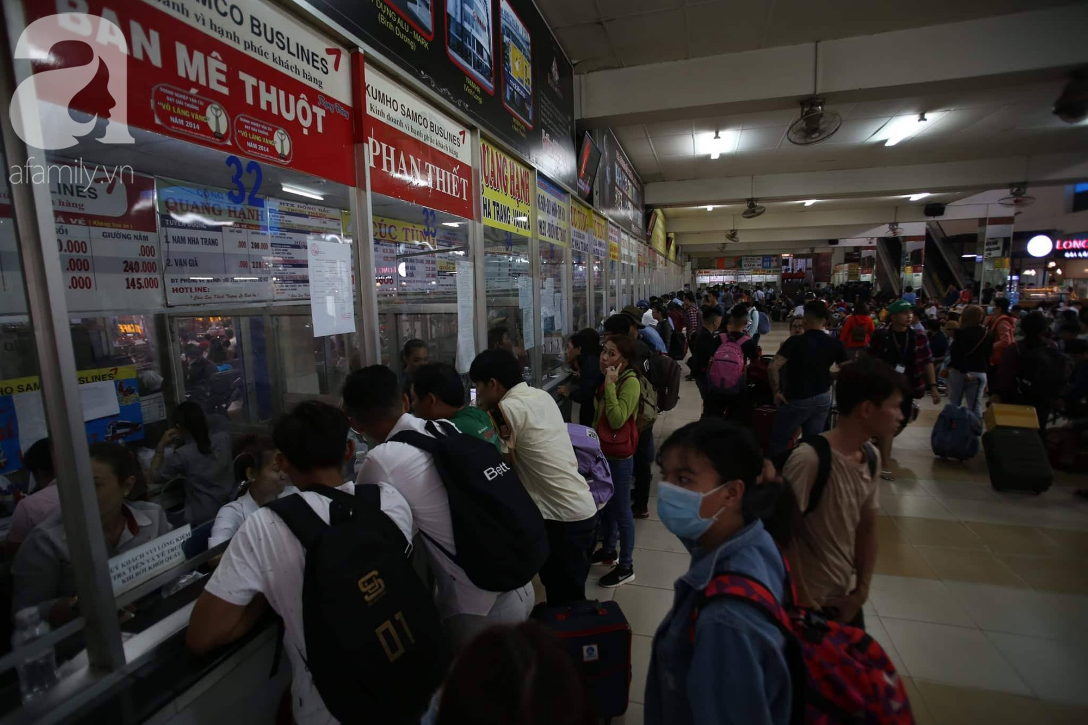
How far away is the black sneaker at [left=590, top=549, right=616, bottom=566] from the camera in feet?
10.6

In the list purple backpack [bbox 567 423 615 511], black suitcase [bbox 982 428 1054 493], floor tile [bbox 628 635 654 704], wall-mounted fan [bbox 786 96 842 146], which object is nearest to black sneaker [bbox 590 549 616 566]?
floor tile [bbox 628 635 654 704]

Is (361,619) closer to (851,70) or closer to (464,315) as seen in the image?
(464,315)

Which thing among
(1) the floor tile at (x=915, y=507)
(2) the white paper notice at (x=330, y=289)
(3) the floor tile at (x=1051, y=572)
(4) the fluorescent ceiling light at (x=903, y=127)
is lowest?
(3) the floor tile at (x=1051, y=572)

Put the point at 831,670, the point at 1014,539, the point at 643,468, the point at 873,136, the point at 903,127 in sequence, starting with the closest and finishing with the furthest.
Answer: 1. the point at 831,670
2. the point at 1014,539
3. the point at 643,468
4. the point at 903,127
5. the point at 873,136

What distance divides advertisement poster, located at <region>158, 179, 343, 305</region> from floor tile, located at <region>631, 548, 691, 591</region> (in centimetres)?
253

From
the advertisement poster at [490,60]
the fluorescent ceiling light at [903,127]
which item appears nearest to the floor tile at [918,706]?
the advertisement poster at [490,60]

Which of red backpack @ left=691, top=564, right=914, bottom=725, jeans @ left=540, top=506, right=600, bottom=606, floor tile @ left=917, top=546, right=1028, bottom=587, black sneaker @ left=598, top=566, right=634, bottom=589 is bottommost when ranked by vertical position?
floor tile @ left=917, top=546, right=1028, bottom=587

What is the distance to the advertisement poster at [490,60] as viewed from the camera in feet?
7.57

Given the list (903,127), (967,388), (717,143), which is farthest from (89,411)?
(903,127)

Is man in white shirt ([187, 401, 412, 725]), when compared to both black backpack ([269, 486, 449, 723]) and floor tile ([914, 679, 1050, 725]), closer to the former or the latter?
black backpack ([269, 486, 449, 723])

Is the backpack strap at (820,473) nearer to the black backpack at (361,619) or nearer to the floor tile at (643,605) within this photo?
the black backpack at (361,619)

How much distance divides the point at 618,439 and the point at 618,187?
19.2 feet

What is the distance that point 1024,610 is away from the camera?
2.78 metres

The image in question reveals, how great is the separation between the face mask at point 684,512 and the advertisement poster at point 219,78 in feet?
5.35
